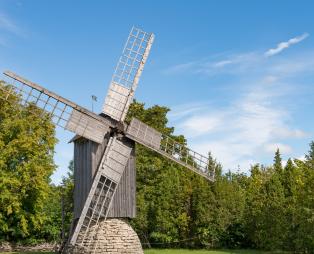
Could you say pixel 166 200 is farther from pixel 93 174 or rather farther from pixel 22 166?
pixel 93 174

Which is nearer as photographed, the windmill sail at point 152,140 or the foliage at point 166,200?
the windmill sail at point 152,140

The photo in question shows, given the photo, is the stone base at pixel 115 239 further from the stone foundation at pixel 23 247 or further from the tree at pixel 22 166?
the stone foundation at pixel 23 247

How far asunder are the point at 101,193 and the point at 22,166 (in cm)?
1415

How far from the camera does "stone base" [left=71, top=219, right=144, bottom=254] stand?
22222mm

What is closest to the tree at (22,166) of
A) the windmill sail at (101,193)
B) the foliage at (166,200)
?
the foliage at (166,200)

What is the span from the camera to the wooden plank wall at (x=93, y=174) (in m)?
23.0

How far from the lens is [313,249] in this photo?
3042cm

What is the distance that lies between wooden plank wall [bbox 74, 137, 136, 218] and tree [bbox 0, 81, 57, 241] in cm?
1003

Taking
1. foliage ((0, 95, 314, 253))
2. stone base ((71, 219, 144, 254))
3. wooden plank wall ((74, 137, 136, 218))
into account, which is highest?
foliage ((0, 95, 314, 253))

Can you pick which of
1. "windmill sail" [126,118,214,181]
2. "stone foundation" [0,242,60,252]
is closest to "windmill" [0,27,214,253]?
"windmill sail" [126,118,214,181]

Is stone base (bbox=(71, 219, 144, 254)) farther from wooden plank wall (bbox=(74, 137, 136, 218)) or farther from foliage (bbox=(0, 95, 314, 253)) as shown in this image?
foliage (bbox=(0, 95, 314, 253))

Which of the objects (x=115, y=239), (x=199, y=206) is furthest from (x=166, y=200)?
(x=115, y=239)

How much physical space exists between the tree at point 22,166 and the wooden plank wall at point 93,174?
10033 millimetres

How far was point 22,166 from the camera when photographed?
34.8m
